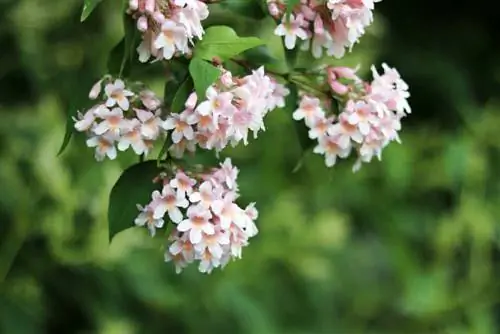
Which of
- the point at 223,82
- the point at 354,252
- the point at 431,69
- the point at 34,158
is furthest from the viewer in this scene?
the point at 431,69

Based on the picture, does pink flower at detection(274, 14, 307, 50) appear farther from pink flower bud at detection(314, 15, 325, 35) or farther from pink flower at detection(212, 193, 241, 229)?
pink flower at detection(212, 193, 241, 229)

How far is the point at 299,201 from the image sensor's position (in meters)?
1.70

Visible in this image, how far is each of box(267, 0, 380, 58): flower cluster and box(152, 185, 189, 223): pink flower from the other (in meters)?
0.14

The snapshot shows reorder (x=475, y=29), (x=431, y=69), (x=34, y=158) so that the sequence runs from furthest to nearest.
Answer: (x=475, y=29)
(x=431, y=69)
(x=34, y=158)

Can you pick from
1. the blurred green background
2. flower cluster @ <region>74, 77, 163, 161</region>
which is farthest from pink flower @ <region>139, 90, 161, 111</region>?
the blurred green background

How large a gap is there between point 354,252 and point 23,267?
0.64m

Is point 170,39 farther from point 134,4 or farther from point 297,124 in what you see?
point 297,124

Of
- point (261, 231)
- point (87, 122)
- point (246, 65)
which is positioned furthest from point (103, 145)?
point (261, 231)

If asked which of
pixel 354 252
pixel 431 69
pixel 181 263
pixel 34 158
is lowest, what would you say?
pixel 354 252

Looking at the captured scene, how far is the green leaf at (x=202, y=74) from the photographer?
69cm

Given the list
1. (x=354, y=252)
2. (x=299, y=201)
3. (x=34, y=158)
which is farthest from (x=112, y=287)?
(x=354, y=252)

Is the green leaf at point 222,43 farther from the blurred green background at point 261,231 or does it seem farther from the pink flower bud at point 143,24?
the blurred green background at point 261,231

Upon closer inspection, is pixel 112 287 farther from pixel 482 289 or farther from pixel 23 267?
pixel 482 289

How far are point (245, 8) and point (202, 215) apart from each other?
24 cm
